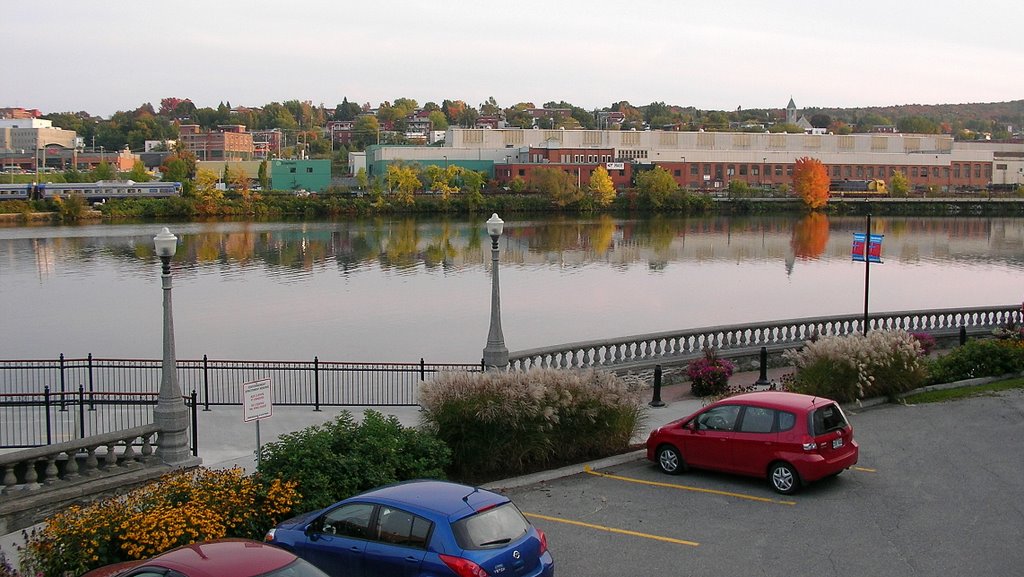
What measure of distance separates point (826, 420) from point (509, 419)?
4.78m

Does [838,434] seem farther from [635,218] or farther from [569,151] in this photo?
[569,151]

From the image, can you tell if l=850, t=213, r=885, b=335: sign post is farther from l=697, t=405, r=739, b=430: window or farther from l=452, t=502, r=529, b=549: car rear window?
l=452, t=502, r=529, b=549: car rear window

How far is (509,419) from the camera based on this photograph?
15.8m

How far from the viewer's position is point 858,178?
168 metres

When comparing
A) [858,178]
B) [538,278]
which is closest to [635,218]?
[858,178]

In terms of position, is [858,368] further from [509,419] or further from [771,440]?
[509,419]

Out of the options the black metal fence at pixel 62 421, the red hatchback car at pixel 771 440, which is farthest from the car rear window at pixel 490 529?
the black metal fence at pixel 62 421

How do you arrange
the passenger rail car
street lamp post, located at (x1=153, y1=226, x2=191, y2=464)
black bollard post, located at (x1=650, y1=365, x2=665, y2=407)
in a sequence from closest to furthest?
Result: street lamp post, located at (x1=153, y1=226, x2=191, y2=464), black bollard post, located at (x1=650, y1=365, x2=665, y2=407), the passenger rail car

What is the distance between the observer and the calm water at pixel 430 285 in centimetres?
4059

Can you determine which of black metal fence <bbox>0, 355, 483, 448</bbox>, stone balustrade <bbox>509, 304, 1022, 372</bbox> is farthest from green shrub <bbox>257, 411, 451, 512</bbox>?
stone balustrade <bbox>509, 304, 1022, 372</bbox>

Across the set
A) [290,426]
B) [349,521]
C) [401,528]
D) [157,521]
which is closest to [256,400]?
[157,521]

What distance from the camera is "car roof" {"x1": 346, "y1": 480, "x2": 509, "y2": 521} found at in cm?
1005

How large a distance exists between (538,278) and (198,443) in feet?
142

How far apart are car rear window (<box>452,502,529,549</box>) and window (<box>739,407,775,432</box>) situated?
5.83 meters
